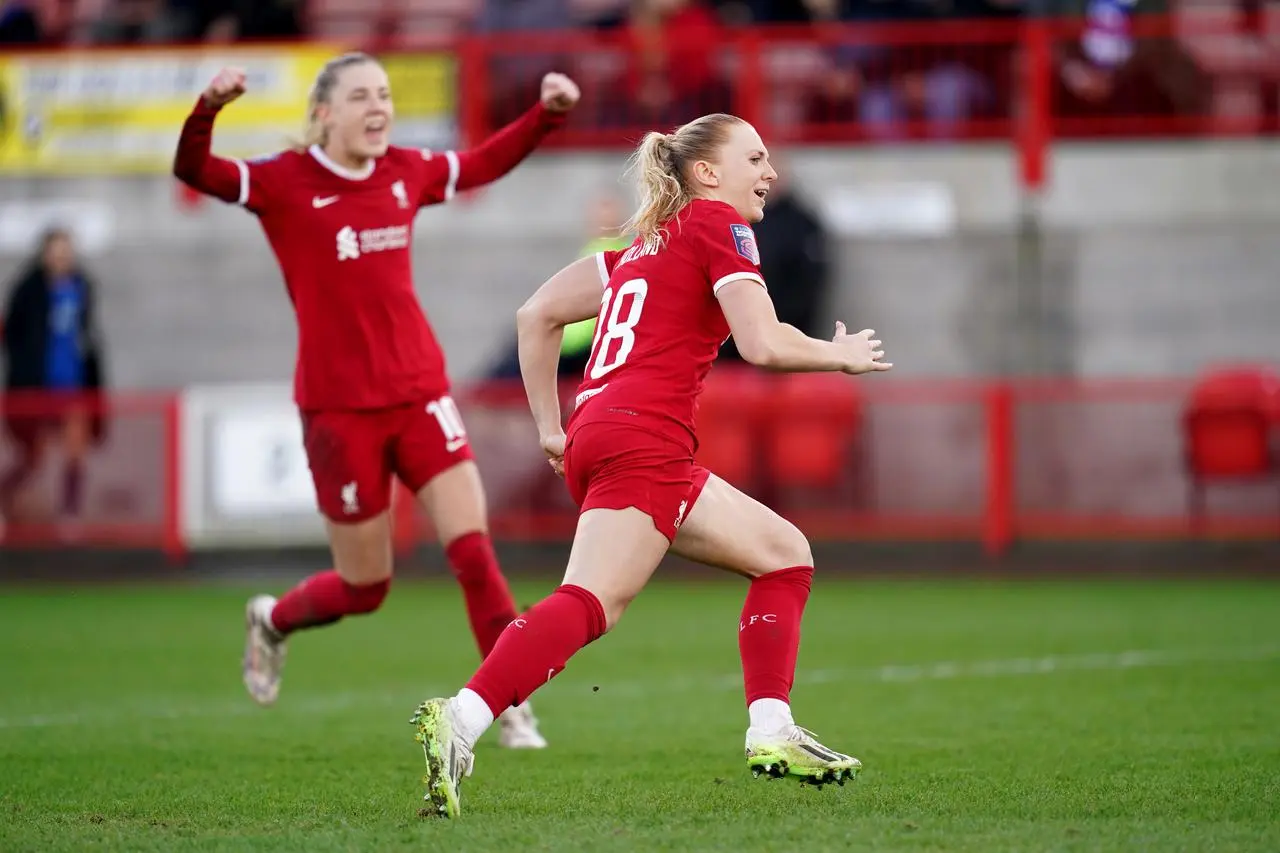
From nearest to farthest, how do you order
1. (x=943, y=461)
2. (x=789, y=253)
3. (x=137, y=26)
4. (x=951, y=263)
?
(x=943, y=461) → (x=789, y=253) → (x=951, y=263) → (x=137, y=26)

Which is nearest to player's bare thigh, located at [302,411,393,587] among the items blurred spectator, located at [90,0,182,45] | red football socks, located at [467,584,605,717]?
red football socks, located at [467,584,605,717]

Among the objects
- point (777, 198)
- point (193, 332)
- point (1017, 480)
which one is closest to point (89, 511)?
point (193, 332)

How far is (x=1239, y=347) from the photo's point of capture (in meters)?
16.1

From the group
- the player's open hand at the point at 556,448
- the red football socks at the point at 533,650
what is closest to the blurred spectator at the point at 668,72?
the player's open hand at the point at 556,448

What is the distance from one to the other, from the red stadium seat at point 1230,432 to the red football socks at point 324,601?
848cm

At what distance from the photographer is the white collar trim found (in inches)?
279

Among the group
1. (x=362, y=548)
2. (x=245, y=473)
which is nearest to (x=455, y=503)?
(x=362, y=548)

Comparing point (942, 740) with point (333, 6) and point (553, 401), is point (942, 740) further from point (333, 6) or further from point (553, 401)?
point (333, 6)

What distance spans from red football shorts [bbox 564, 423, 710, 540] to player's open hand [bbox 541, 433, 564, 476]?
15.4 inches

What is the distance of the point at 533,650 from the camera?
17.1 ft

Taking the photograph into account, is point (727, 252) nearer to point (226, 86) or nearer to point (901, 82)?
point (226, 86)

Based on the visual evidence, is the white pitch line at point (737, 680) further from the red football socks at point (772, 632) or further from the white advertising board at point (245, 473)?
the white advertising board at point (245, 473)

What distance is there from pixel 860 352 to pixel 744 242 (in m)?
0.47

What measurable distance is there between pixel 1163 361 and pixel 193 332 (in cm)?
844
